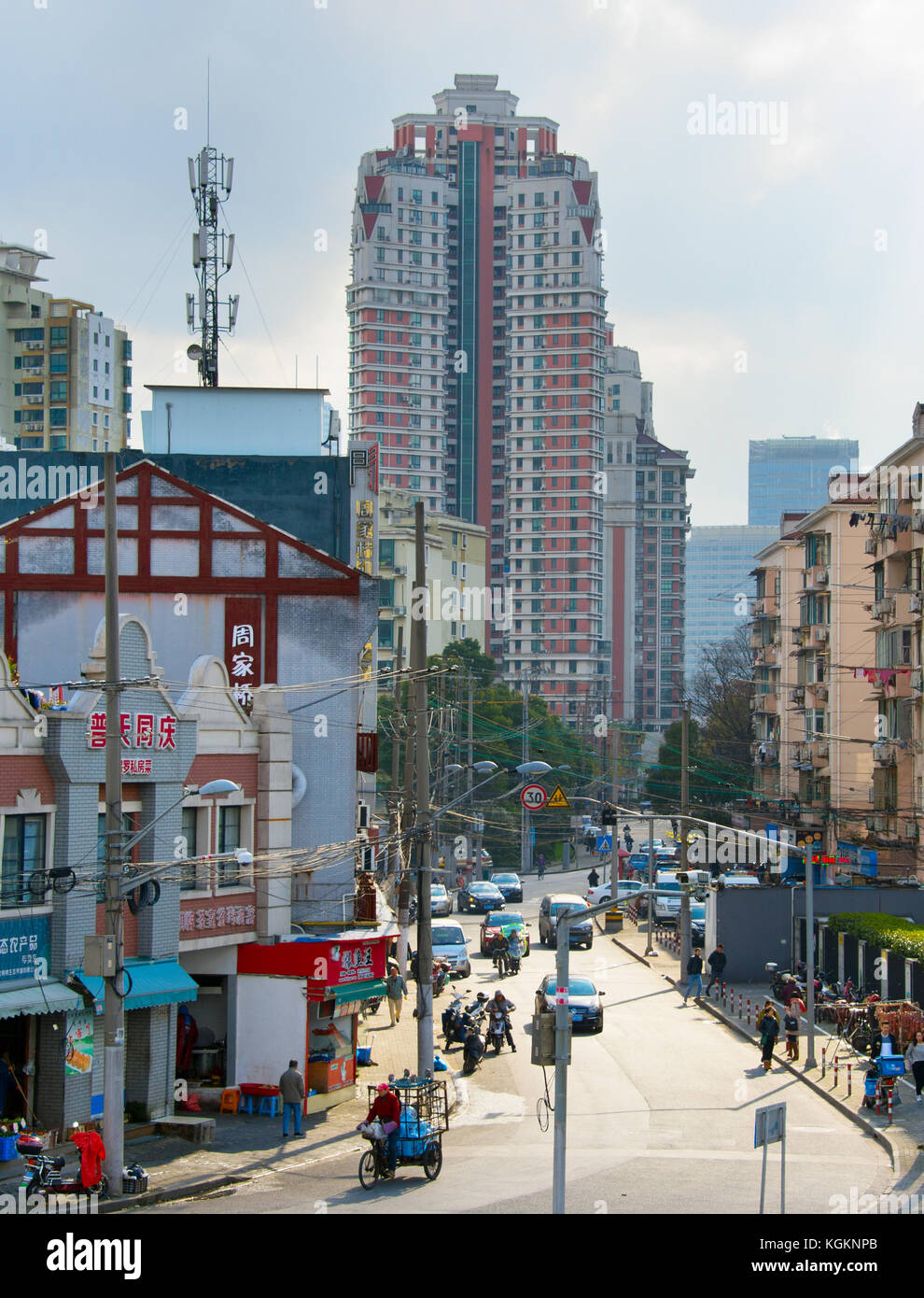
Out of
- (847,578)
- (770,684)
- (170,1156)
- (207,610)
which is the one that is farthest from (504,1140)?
(770,684)

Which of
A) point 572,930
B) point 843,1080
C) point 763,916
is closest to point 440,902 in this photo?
point 572,930

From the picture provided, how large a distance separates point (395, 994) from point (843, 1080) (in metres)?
12.4

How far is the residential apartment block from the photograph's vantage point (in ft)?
477

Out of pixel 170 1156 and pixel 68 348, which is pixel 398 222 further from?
pixel 170 1156

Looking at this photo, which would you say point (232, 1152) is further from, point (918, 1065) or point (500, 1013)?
point (918, 1065)

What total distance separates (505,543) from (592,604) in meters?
11.1

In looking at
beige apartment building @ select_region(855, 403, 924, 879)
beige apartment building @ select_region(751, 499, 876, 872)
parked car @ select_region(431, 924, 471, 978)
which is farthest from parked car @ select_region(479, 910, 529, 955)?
beige apartment building @ select_region(751, 499, 876, 872)

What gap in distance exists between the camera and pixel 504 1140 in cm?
2875

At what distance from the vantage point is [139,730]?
2969 centimetres

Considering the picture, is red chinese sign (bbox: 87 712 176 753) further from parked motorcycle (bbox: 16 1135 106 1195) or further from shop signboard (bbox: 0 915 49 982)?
parked motorcycle (bbox: 16 1135 106 1195)

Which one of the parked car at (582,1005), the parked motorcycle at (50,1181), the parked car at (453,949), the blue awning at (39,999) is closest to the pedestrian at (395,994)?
the parked car at (582,1005)

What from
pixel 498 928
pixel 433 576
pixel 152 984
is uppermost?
pixel 433 576

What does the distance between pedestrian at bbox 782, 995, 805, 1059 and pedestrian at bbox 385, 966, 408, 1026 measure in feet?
32.2
